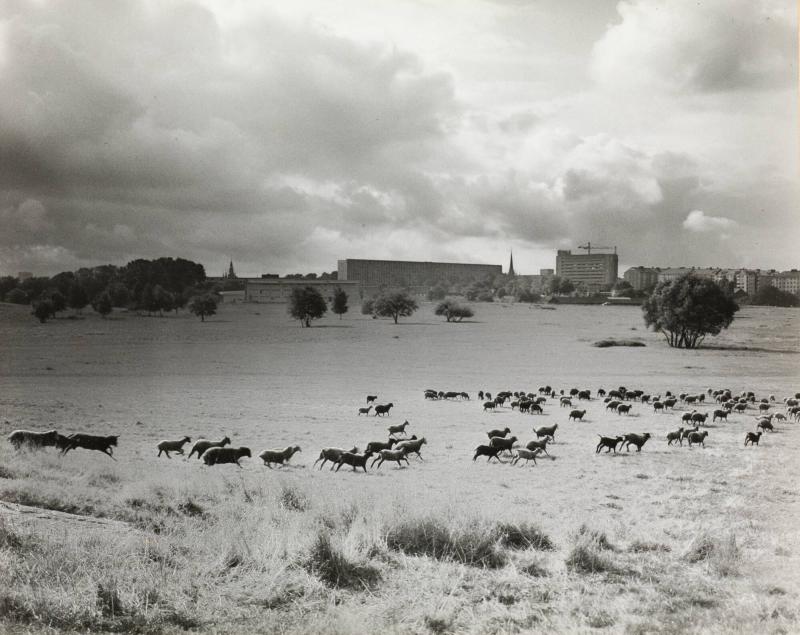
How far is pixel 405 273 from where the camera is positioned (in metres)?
77.9

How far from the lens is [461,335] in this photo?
61.0 m

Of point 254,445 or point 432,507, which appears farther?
point 254,445

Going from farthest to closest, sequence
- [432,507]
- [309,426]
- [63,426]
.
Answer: [309,426], [63,426], [432,507]

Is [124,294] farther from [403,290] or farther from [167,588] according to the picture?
[167,588]

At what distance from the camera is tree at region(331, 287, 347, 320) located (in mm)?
65812

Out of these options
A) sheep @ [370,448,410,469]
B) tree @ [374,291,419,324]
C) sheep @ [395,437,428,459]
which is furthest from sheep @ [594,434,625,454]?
tree @ [374,291,419,324]

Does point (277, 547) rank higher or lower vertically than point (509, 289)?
lower

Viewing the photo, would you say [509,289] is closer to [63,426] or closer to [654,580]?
[63,426]

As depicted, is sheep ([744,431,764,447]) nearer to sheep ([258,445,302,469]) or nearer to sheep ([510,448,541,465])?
sheep ([510,448,541,465])

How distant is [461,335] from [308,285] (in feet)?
63.4

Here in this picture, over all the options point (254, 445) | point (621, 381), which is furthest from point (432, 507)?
point (621, 381)

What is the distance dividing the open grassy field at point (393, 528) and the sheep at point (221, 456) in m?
0.46

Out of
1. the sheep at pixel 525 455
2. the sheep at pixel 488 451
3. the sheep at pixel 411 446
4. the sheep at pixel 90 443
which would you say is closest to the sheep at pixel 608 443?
the sheep at pixel 525 455

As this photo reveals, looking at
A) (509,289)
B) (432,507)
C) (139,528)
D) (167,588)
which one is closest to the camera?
(167,588)
